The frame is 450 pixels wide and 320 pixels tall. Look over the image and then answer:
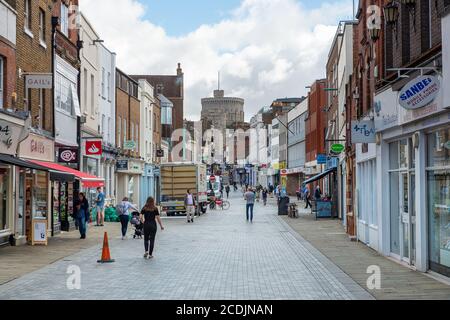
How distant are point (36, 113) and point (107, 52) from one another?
18.2 meters

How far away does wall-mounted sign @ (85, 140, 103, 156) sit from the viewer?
1304 inches

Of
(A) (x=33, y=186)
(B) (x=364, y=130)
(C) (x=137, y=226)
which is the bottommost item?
(C) (x=137, y=226)

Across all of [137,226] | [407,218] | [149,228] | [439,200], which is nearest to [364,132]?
[407,218]

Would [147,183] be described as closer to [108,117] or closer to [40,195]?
[108,117]

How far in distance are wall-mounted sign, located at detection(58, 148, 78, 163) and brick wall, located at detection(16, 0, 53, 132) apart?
110 cm

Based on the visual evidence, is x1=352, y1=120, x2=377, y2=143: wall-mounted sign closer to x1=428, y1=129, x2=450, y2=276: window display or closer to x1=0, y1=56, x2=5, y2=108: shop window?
x1=428, y1=129, x2=450, y2=276: window display

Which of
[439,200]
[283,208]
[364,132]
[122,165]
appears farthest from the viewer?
[122,165]

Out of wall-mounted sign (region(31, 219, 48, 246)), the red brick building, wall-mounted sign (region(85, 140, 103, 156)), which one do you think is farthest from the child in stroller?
the red brick building

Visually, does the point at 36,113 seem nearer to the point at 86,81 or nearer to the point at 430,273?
the point at 86,81

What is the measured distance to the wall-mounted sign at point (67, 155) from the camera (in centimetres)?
2759

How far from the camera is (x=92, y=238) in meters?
25.8

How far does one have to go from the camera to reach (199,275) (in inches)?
589

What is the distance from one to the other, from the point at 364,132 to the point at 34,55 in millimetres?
11727

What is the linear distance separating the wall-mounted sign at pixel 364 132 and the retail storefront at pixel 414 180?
9.9 inches
